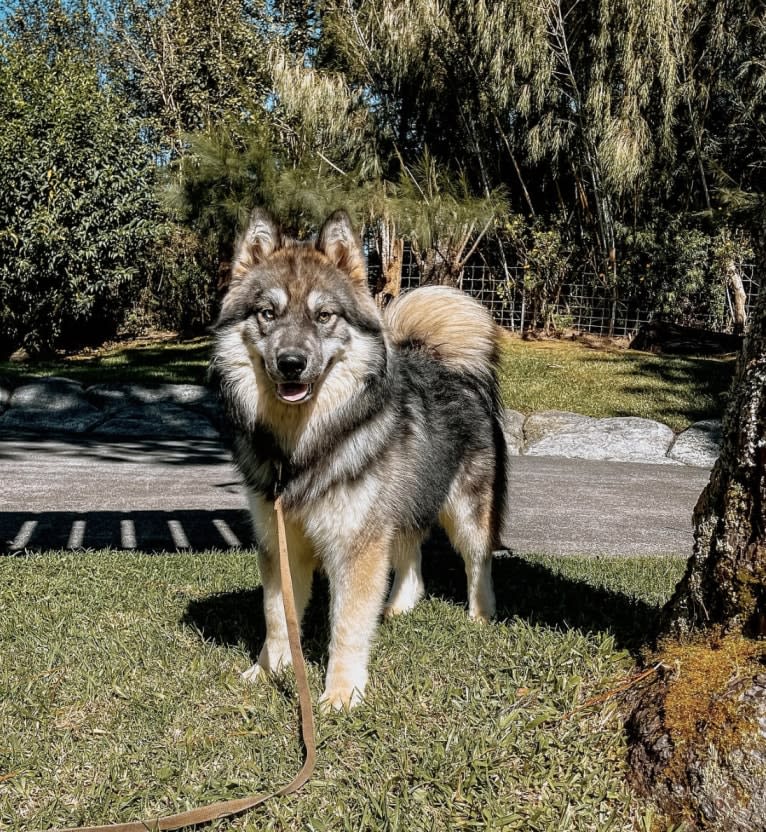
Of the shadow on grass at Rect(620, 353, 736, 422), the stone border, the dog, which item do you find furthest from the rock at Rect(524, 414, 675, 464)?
the dog

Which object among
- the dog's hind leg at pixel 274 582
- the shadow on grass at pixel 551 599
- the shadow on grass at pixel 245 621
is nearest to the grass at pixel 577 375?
the shadow on grass at pixel 551 599

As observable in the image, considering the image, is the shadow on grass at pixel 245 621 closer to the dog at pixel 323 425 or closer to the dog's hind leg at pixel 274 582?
the dog's hind leg at pixel 274 582

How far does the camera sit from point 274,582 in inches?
136

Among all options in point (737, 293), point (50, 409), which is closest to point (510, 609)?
point (50, 409)

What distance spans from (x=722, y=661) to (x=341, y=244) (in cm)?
206

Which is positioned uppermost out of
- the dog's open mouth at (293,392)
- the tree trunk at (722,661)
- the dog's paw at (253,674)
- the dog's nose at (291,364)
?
the dog's nose at (291,364)

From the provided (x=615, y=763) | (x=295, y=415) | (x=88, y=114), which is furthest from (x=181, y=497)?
(x=88, y=114)

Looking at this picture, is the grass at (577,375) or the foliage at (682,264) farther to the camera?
the foliage at (682,264)

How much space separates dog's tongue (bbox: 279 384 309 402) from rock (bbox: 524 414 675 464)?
8.61 metres

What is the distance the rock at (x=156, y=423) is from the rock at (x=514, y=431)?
13.7 ft

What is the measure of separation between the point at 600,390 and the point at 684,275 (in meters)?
6.20

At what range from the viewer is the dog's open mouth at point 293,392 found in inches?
122

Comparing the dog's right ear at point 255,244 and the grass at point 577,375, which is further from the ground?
the dog's right ear at point 255,244

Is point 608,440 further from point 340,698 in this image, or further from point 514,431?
point 340,698
